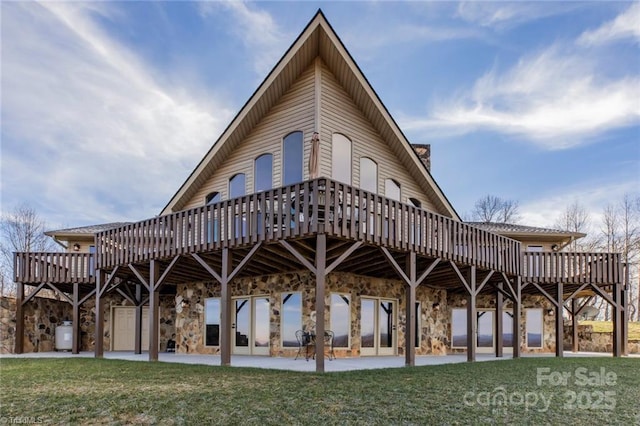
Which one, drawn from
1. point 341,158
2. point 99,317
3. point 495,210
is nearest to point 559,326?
point 341,158

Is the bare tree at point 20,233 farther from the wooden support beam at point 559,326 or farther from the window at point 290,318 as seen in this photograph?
the wooden support beam at point 559,326

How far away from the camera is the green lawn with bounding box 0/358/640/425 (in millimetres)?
5562

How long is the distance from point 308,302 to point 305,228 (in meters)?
3.97

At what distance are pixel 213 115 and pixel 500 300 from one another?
52.7ft

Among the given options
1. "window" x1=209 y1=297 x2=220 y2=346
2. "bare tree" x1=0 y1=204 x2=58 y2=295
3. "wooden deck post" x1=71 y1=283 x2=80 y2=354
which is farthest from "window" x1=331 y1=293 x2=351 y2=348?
"bare tree" x1=0 y1=204 x2=58 y2=295

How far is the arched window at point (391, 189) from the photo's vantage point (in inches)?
593

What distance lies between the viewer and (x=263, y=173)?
14.6 metres

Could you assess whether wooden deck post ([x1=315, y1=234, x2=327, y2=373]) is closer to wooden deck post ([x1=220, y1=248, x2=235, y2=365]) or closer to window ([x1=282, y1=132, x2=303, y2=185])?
wooden deck post ([x1=220, y1=248, x2=235, y2=365])

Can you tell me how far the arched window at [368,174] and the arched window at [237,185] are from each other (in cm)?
356

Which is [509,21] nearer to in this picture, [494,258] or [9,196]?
[494,258]

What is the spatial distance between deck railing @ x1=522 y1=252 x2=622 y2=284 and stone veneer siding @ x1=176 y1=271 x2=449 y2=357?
3.14 metres

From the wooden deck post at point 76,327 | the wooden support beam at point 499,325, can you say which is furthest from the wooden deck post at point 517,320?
the wooden deck post at point 76,327

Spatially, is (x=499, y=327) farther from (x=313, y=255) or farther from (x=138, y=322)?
(x=138, y=322)

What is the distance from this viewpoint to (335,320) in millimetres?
13133
